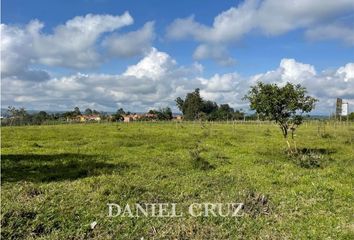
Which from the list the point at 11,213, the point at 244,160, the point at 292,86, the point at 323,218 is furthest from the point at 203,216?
the point at 292,86

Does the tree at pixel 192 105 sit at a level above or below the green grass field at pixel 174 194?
above

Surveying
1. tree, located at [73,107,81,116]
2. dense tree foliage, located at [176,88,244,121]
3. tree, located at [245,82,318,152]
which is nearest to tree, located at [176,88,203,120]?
dense tree foliage, located at [176,88,244,121]

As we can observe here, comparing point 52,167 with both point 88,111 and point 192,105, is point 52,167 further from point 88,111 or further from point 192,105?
point 88,111

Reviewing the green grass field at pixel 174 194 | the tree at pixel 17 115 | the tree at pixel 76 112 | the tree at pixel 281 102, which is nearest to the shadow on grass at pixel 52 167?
the green grass field at pixel 174 194

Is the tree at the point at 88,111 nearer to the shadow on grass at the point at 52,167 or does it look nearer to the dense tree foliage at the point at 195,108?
the dense tree foliage at the point at 195,108

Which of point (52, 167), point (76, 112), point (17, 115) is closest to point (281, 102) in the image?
point (52, 167)

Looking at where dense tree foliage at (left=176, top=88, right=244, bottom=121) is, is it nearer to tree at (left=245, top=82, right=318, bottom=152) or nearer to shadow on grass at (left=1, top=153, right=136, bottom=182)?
tree at (left=245, top=82, right=318, bottom=152)

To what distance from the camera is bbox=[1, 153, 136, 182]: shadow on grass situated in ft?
52.1

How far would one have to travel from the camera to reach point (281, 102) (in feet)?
80.2

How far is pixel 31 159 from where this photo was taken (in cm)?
2033

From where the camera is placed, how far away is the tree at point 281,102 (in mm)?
24266

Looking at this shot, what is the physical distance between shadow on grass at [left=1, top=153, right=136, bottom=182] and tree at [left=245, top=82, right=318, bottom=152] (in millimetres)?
9546

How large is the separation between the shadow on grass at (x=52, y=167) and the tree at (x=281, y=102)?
31.3ft

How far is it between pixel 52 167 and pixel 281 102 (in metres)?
13.1
